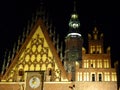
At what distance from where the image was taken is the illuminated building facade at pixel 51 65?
2502 cm

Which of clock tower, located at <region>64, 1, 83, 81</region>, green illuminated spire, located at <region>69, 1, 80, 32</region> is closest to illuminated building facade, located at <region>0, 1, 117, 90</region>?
clock tower, located at <region>64, 1, 83, 81</region>

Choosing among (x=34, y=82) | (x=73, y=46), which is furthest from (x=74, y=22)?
(x=34, y=82)

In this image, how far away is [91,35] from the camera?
27.3 meters

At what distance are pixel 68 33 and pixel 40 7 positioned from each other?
11.1 feet

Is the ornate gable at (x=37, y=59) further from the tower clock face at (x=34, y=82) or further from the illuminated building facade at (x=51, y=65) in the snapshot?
the tower clock face at (x=34, y=82)

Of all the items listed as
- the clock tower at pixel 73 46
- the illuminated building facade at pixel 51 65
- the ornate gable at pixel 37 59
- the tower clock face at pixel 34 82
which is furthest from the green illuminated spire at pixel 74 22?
the tower clock face at pixel 34 82

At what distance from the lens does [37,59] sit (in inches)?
1045

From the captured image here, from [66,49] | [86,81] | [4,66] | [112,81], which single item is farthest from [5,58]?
[112,81]

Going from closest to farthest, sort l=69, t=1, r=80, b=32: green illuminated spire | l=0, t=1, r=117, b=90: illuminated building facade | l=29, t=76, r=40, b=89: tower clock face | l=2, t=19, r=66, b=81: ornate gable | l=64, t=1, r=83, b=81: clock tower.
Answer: l=0, t=1, r=117, b=90: illuminated building facade
l=29, t=76, r=40, b=89: tower clock face
l=2, t=19, r=66, b=81: ornate gable
l=64, t=1, r=83, b=81: clock tower
l=69, t=1, r=80, b=32: green illuminated spire

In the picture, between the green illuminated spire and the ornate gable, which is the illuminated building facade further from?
the green illuminated spire

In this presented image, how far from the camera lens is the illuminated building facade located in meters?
25.0

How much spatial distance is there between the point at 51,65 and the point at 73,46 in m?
3.28

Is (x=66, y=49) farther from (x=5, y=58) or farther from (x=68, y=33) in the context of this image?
(x=5, y=58)

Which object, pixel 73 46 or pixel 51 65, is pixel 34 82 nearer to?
pixel 51 65
